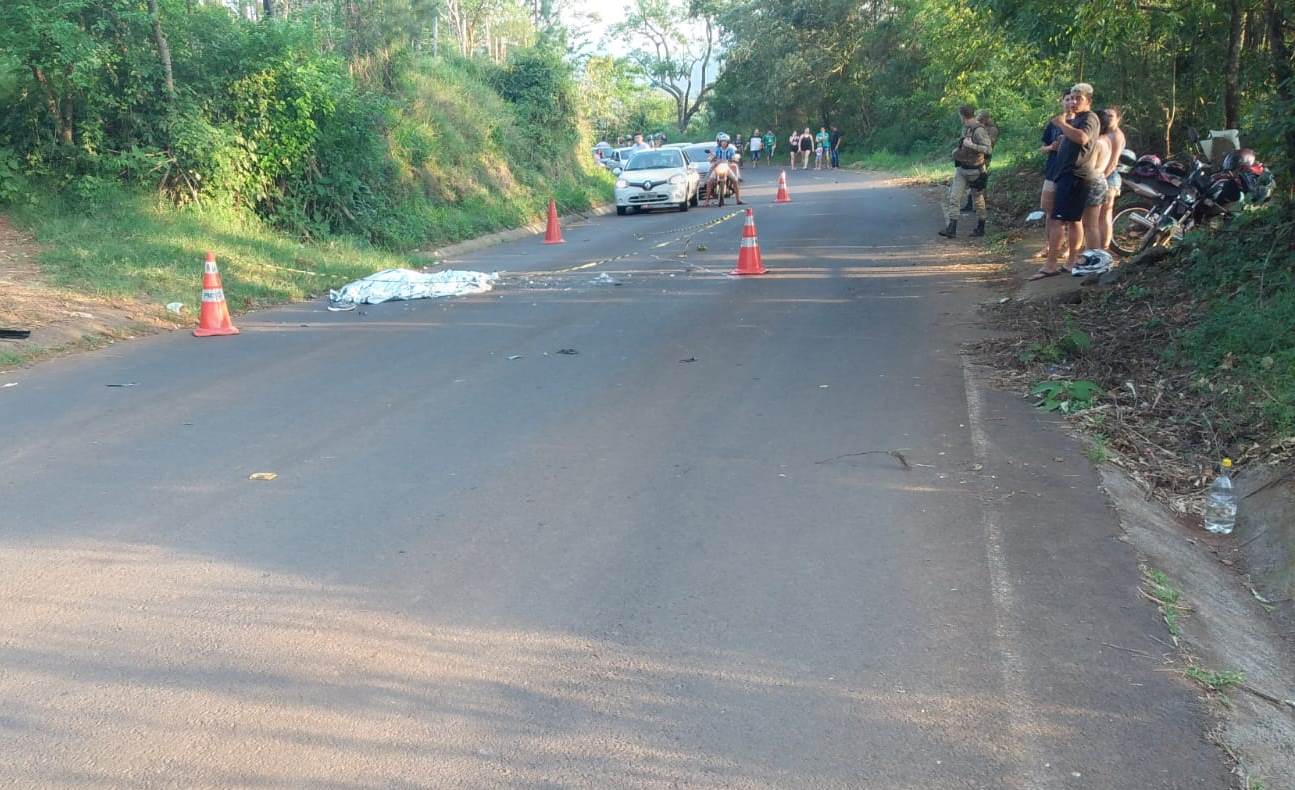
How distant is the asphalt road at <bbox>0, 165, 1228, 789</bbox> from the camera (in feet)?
11.6

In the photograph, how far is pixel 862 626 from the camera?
435 cm

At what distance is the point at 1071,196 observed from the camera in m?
11.7

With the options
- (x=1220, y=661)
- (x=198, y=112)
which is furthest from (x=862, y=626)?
(x=198, y=112)

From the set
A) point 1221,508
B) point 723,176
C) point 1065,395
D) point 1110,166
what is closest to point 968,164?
point 1110,166

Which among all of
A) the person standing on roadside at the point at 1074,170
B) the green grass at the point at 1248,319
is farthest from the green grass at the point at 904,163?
the green grass at the point at 1248,319

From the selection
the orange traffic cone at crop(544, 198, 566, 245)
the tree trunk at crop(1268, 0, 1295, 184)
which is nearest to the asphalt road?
the tree trunk at crop(1268, 0, 1295, 184)

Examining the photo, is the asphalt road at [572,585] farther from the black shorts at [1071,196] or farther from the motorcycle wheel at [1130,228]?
the motorcycle wheel at [1130,228]

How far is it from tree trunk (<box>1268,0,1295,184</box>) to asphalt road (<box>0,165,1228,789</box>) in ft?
11.1

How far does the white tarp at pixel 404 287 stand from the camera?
1362 cm

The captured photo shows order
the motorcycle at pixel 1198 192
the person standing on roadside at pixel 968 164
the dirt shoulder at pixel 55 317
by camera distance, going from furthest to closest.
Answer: the person standing on roadside at pixel 968 164 → the motorcycle at pixel 1198 192 → the dirt shoulder at pixel 55 317

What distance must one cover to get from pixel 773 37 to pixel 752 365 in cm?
5802

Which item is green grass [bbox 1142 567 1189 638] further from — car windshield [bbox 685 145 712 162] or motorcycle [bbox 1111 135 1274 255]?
car windshield [bbox 685 145 712 162]

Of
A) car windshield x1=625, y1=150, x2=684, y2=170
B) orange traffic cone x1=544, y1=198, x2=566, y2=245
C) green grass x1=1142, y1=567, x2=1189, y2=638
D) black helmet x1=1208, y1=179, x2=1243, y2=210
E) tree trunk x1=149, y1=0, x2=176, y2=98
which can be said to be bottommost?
green grass x1=1142, y1=567, x2=1189, y2=638

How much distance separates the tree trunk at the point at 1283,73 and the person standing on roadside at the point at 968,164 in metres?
5.40
